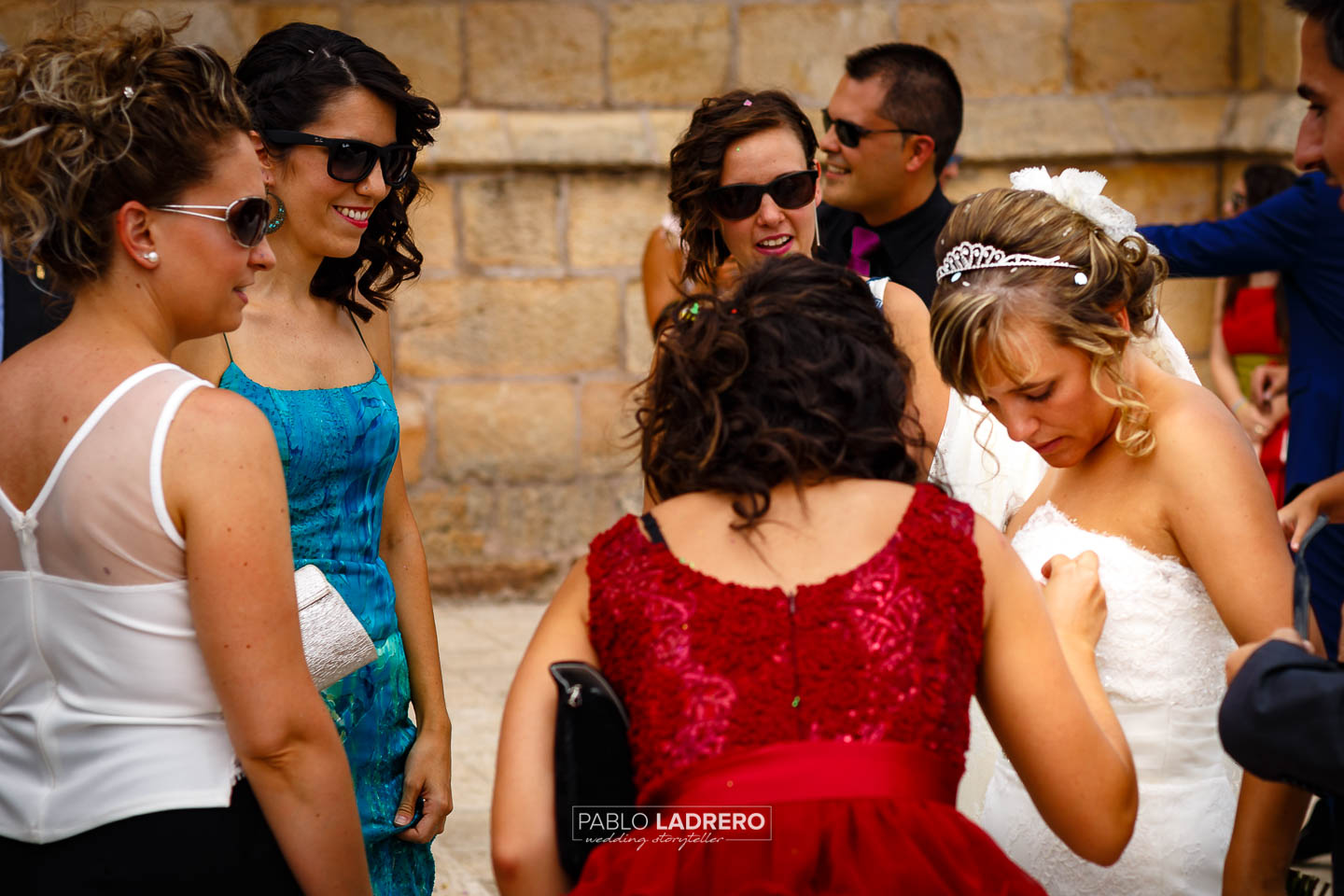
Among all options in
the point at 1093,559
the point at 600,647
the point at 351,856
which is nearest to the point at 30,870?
the point at 351,856

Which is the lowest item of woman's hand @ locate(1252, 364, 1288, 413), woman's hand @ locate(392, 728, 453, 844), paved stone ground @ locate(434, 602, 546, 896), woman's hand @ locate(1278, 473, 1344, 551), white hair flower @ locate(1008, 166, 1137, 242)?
paved stone ground @ locate(434, 602, 546, 896)

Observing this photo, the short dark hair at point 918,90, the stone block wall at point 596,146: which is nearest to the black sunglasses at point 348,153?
the short dark hair at point 918,90

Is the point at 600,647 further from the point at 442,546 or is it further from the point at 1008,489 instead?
the point at 442,546

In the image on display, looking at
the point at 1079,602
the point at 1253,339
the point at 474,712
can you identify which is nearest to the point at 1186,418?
the point at 1079,602

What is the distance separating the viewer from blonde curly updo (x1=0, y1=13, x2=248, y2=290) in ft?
6.05

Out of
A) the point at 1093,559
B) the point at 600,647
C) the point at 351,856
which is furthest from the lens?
the point at 1093,559

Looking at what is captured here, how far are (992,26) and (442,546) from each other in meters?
3.79

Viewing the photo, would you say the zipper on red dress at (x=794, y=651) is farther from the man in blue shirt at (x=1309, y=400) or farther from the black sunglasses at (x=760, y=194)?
the black sunglasses at (x=760, y=194)

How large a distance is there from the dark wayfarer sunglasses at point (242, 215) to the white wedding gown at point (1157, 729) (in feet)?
4.58

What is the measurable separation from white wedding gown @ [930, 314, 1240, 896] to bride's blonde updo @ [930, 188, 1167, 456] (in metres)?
0.24

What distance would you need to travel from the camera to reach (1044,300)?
241 cm

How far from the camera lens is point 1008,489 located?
3129mm

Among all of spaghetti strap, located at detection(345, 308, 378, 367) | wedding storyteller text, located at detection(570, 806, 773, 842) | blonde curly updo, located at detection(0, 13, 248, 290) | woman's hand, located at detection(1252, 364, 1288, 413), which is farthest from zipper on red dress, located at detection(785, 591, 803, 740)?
woman's hand, located at detection(1252, 364, 1288, 413)

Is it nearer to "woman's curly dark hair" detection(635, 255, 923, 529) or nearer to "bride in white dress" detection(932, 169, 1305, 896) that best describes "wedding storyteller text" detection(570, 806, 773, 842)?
"woman's curly dark hair" detection(635, 255, 923, 529)
